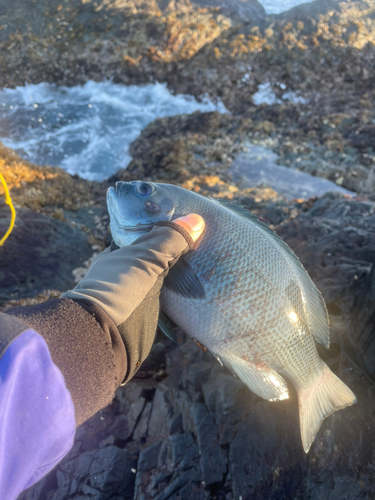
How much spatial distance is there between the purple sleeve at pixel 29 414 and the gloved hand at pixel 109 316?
13 cm

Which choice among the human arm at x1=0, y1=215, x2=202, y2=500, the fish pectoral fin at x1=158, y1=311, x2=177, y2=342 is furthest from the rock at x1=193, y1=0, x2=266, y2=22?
the fish pectoral fin at x1=158, y1=311, x2=177, y2=342

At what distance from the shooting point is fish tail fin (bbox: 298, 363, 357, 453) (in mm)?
1804

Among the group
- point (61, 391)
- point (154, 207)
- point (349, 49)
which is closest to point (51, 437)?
point (61, 391)

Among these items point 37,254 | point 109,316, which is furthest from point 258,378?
point 37,254

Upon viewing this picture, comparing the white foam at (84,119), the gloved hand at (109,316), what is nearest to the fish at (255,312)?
the gloved hand at (109,316)

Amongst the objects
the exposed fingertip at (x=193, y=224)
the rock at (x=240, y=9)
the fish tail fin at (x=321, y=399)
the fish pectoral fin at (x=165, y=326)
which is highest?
the rock at (x=240, y=9)

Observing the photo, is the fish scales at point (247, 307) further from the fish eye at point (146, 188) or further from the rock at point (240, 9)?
the rock at point (240, 9)

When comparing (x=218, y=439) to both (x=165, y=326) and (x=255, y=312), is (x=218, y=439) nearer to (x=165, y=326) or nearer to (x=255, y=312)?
(x=165, y=326)

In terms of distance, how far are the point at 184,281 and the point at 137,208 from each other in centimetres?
66

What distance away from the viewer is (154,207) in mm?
2043

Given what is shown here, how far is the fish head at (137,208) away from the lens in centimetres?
203

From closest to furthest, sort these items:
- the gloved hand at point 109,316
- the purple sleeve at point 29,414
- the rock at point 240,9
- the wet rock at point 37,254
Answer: the purple sleeve at point 29,414 → the gloved hand at point 109,316 → the wet rock at point 37,254 → the rock at point 240,9

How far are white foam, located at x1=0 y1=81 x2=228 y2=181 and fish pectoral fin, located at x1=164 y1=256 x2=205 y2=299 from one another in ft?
24.6

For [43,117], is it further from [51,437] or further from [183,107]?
[51,437]
